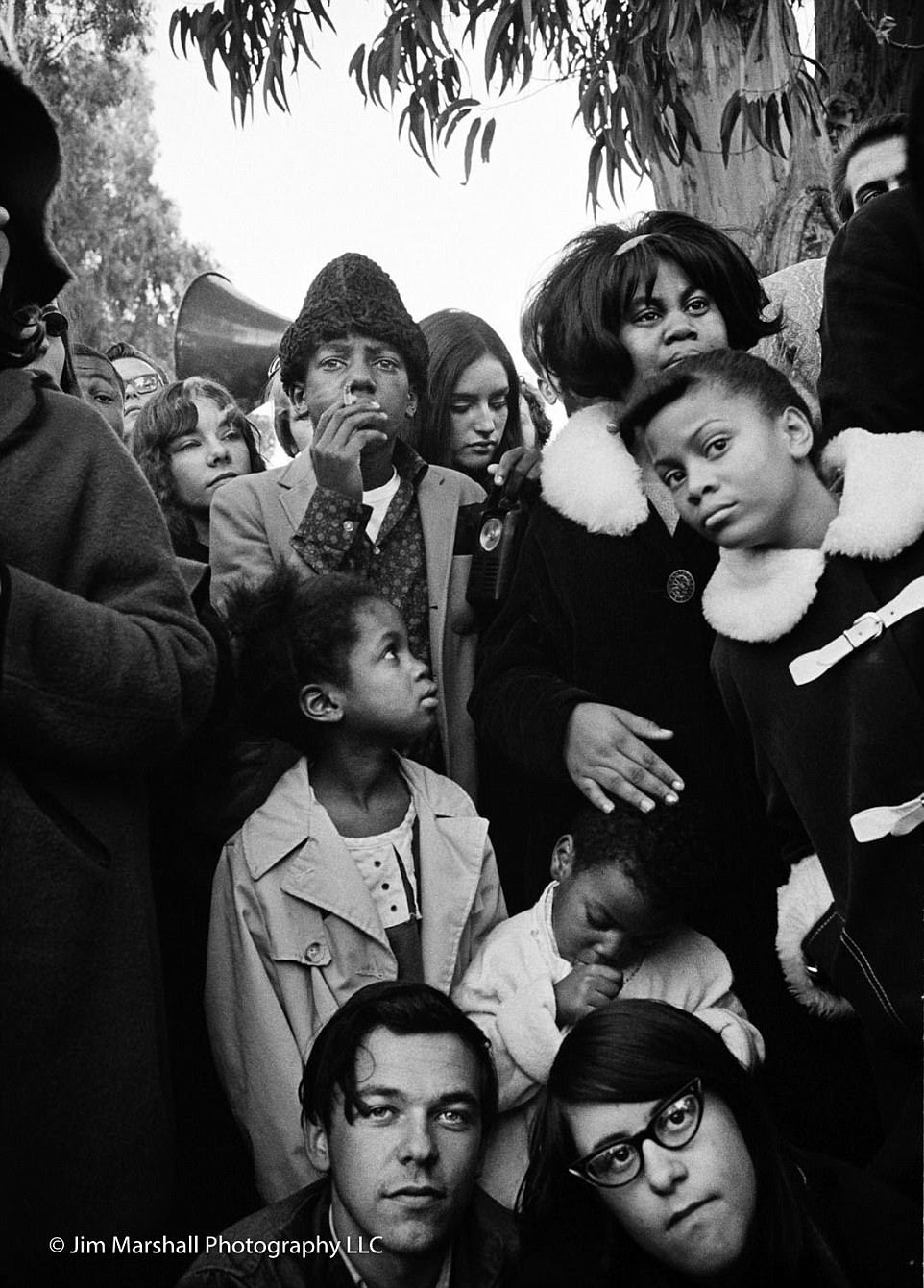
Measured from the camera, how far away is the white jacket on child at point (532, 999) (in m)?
2.26

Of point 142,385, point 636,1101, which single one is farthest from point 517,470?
point 142,385

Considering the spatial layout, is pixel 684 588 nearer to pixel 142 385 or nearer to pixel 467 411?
pixel 467 411

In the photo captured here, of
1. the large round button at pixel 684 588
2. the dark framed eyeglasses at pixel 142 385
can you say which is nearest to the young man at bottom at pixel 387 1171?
the large round button at pixel 684 588

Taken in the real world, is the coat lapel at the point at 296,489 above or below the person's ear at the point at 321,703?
above

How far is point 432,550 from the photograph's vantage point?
2.79m

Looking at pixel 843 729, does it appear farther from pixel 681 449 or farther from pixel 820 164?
pixel 820 164

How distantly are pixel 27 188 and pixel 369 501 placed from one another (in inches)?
39.2

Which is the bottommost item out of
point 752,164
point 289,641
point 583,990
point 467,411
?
point 583,990

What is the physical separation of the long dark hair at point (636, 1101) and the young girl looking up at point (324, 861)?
1.24ft

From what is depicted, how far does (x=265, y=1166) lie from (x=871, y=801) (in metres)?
1.07

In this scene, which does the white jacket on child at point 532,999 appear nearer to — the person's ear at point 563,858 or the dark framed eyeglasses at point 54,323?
the person's ear at point 563,858

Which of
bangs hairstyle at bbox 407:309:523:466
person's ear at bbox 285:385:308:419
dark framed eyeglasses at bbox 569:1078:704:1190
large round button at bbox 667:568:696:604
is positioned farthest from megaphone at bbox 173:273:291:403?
dark framed eyeglasses at bbox 569:1078:704:1190

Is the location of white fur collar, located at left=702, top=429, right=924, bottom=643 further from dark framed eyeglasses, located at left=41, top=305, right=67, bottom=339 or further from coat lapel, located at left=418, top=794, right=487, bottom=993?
dark framed eyeglasses, located at left=41, top=305, right=67, bottom=339

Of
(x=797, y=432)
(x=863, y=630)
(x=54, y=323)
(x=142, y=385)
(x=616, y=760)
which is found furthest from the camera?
(x=142, y=385)
